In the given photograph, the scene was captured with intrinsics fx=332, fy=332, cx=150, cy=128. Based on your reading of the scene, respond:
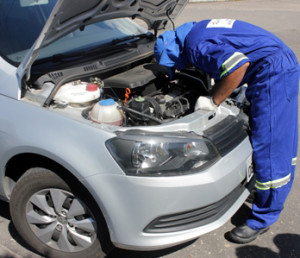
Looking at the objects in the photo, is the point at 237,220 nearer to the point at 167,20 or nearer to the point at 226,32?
the point at 226,32

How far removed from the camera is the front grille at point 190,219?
1.96m

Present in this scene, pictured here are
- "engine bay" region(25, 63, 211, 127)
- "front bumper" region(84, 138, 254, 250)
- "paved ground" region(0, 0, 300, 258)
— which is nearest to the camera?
"front bumper" region(84, 138, 254, 250)

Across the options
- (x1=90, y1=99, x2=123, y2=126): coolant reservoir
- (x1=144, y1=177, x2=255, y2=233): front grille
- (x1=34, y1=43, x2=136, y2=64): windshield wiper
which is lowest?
(x1=144, y1=177, x2=255, y2=233): front grille

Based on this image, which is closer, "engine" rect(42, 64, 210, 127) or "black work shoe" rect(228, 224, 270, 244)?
"engine" rect(42, 64, 210, 127)

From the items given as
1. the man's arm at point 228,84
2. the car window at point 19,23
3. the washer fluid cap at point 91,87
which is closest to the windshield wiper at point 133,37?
the car window at point 19,23

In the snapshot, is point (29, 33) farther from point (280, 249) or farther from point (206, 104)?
point (280, 249)

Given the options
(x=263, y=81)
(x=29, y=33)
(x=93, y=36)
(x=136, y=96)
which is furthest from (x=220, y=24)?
(x=29, y=33)

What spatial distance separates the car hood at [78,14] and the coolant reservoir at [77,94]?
25cm

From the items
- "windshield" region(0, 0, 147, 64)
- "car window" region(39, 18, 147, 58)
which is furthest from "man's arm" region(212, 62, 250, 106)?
"car window" region(39, 18, 147, 58)

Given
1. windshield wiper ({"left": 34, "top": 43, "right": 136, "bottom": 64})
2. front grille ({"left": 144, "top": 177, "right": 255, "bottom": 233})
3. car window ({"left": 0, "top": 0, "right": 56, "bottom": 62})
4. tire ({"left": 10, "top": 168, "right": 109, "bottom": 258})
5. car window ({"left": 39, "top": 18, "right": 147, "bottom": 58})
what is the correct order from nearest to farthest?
front grille ({"left": 144, "top": 177, "right": 255, "bottom": 233})
tire ({"left": 10, "top": 168, "right": 109, "bottom": 258})
car window ({"left": 0, "top": 0, "right": 56, "bottom": 62})
windshield wiper ({"left": 34, "top": 43, "right": 136, "bottom": 64})
car window ({"left": 39, "top": 18, "right": 147, "bottom": 58})

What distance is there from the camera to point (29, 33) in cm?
269

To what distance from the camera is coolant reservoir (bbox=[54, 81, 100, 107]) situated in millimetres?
2230

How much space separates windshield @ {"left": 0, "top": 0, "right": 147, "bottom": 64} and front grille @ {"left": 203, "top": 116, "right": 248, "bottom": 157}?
4.38 feet

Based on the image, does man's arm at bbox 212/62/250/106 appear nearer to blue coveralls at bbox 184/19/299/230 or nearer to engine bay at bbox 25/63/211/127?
blue coveralls at bbox 184/19/299/230
